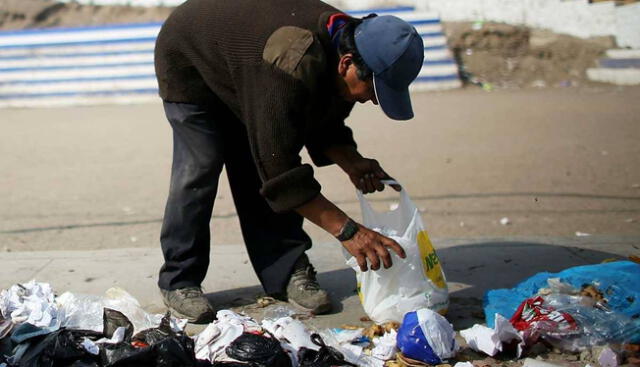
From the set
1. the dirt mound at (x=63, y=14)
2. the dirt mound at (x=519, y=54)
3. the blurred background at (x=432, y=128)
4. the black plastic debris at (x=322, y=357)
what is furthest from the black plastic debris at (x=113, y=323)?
the dirt mound at (x=63, y=14)

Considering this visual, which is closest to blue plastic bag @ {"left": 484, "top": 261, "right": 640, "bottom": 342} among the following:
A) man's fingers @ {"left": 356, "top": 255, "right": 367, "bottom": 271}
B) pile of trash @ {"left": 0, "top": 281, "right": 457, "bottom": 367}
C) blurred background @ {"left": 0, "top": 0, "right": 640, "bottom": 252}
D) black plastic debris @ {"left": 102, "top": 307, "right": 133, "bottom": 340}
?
pile of trash @ {"left": 0, "top": 281, "right": 457, "bottom": 367}

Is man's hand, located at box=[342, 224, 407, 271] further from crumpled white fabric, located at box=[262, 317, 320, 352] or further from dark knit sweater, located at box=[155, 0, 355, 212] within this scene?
crumpled white fabric, located at box=[262, 317, 320, 352]

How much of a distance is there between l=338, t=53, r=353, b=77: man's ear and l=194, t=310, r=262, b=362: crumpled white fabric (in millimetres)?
1072

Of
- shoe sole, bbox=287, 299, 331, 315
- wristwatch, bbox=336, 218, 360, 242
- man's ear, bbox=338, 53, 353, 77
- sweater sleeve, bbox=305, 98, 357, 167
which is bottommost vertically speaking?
shoe sole, bbox=287, 299, 331, 315

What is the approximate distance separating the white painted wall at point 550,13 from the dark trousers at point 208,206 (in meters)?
12.4

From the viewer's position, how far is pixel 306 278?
379 centimetres

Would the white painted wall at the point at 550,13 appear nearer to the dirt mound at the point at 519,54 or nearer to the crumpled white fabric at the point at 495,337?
the dirt mound at the point at 519,54

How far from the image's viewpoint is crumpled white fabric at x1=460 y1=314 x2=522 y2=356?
3.13 metres

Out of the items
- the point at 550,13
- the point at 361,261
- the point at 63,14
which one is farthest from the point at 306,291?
the point at 63,14

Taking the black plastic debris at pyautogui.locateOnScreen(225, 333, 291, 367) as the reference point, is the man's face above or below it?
above

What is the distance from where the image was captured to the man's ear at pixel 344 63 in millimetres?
2916

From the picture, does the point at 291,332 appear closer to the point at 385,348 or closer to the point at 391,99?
the point at 385,348

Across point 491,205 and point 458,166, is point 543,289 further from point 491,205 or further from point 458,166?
point 458,166

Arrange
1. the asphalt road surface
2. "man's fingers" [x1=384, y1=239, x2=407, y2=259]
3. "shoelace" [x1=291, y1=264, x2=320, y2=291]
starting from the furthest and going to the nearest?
1. the asphalt road surface
2. "shoelace" [x1=291, y1=264, x2=320, y2=291]
3. "man's fingers" [x1=384, y1=239, x2=407, y2=259]
